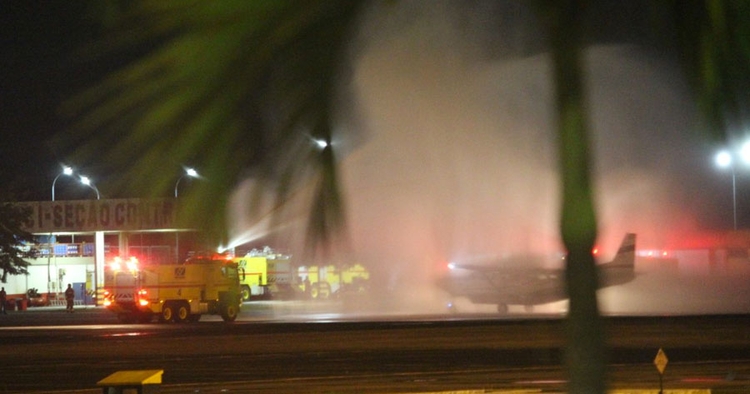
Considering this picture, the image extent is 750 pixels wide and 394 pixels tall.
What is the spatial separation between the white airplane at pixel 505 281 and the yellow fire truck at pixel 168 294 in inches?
351

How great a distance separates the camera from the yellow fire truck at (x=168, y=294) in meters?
36.1

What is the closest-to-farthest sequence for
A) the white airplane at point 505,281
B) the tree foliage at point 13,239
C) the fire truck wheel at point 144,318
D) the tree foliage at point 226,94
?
the tree foliage at point 226,94 < the white airplane at point 505,281 < the fire truck wheel at point 144,318 < the tree foliage at point 13,239

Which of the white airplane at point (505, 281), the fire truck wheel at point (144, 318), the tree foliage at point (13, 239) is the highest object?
the tree foliage at point (13, 239)

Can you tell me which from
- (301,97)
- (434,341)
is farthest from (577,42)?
(434,341)

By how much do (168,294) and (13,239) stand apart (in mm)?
27397

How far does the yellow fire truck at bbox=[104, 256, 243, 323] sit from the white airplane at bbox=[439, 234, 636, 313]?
8920mm

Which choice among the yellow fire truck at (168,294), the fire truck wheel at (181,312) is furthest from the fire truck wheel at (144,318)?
the fire truck wheel at (181,312)

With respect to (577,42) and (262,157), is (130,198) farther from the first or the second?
(577,42)

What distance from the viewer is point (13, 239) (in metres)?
59.3

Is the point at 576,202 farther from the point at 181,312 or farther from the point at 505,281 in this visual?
the point at 181,312

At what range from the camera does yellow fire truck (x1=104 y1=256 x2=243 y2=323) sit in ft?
118

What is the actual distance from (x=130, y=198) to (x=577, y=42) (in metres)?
2.20

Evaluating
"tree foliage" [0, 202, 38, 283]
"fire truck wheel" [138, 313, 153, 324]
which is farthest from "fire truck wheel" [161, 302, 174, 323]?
"tree foliage" [0, 202, 38, 283]

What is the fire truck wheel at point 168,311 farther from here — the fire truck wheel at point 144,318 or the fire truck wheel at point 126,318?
the fire truck wheel at point 126,318
